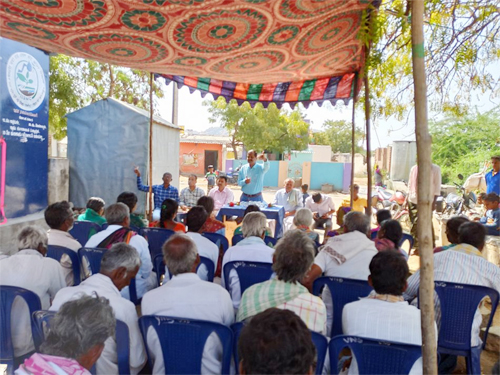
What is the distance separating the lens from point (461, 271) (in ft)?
8.80

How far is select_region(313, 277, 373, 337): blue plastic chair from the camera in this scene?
2.52 m

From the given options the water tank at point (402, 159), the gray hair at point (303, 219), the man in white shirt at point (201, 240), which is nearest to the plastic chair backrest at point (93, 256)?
the man in white shirt at point (201, 240)

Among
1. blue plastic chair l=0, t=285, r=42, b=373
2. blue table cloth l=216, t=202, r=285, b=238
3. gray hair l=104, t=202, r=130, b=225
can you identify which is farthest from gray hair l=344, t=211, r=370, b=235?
blue table cloth l=216, t=202, r=285, b=238

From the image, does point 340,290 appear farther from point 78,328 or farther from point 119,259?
point 78,328

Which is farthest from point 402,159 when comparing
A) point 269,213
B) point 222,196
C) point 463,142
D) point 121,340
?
point 121,340

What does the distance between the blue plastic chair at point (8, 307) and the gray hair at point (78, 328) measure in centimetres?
90

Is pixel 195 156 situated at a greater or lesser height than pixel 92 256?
greater

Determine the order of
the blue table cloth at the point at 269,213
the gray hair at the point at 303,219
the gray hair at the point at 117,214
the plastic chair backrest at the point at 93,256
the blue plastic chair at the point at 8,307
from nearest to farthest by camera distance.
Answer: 1. the blue plastic chair at the point at 8,307
2. the plastic chair backrest at the point at 93,256
3. the gray hair at the point at 117,214
4. the gray hair at the point at 303,219
5. the blue table cloth at the point at 269,213

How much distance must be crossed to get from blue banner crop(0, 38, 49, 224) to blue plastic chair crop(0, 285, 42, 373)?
14.5 ft

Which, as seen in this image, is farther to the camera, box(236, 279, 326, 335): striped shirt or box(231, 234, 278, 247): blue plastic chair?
box(231, 234, 278, 247): blue plastic chair

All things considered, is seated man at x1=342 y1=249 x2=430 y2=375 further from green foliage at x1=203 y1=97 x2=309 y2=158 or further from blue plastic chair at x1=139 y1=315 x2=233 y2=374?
green foliage at x1=203 y1=97 x2=309 y2=158

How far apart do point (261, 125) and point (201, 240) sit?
2356 cm

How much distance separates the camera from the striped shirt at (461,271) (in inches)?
104

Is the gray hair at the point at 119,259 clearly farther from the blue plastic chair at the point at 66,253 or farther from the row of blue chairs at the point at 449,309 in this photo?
the blue plastic chair at the point at 66,253
